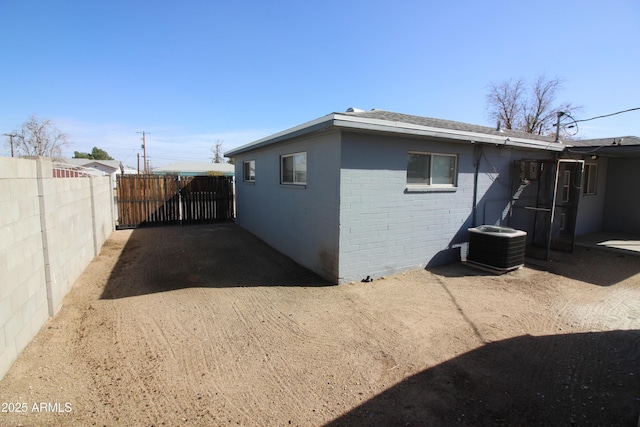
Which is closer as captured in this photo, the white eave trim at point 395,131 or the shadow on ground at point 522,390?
the shadow on ground at point 522,390

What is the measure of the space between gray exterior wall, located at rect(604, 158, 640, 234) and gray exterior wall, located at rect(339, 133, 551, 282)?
6.11m

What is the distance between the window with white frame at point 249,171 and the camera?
1089cm

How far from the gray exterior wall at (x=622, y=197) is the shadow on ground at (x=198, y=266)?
35.5 ft

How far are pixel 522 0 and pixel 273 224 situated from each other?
7.27 meters

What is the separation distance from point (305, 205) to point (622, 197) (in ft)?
35.4

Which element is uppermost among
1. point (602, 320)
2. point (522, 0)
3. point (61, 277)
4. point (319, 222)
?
point (522, 0)

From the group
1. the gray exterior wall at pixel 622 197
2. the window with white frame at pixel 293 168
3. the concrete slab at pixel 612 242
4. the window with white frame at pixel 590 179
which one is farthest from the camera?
the gray exterior wall at pixel 622 197

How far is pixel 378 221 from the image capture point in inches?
230

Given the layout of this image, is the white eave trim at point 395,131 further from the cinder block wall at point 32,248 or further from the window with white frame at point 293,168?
the cinder block wall at point 32,248

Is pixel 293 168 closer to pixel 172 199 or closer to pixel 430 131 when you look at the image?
pixel 430 131

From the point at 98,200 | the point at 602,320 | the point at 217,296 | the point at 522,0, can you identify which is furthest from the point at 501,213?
the point at 98,200

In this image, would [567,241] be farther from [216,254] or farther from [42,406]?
[42,406]

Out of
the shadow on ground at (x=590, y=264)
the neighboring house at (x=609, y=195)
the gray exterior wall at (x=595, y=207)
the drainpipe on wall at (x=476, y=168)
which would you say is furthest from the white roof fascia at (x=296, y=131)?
the gray exterior wall at (x=595, y=207)

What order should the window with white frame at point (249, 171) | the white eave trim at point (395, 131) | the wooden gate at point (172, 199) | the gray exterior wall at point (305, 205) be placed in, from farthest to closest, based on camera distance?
1. the wooden gate at point (172, 199)
2. the window with white frame at point (249, 171)
3. the gray exterior wall at point (305, 205)
4. the white eave trim at point (395, 131)
